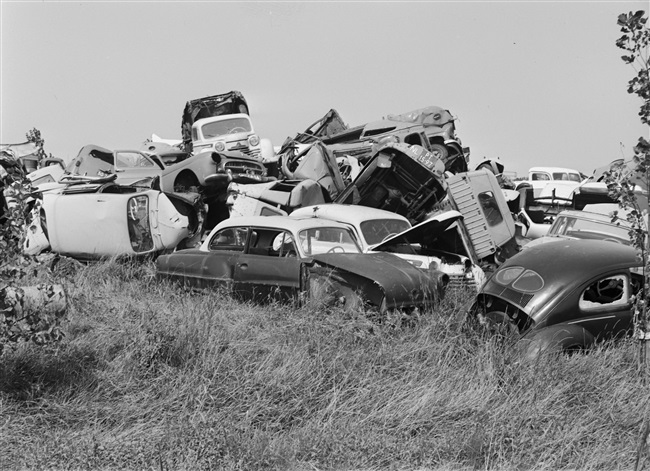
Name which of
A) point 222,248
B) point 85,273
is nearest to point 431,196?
point 222,248

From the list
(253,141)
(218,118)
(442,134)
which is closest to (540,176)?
(442,134)

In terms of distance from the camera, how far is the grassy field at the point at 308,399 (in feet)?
15.3

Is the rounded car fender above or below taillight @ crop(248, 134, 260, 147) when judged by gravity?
below

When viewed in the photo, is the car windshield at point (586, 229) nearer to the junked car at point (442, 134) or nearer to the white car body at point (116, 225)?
the white car body at point (116, 225)

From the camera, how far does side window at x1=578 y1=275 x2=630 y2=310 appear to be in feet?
22.3

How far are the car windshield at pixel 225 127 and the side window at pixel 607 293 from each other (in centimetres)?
1413

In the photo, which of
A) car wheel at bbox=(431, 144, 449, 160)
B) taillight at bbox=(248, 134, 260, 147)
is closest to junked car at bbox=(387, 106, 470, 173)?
car wheel at bbox=(431, 144, 449, 160)

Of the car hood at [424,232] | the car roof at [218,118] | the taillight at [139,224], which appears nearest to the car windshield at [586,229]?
the car hood at [424,232]

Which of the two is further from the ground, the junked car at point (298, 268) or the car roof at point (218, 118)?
the car roof at point (218, 118)

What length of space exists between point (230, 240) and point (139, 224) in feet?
7.39

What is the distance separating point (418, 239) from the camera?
9352mm

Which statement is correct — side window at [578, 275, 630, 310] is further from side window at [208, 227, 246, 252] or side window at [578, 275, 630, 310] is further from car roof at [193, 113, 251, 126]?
car roof at [193, 113, 251, 126]

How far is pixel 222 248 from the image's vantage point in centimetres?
928

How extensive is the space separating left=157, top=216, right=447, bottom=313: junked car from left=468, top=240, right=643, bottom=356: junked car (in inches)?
29.8
